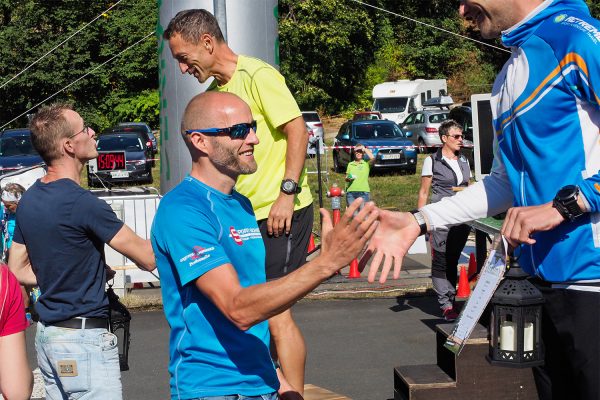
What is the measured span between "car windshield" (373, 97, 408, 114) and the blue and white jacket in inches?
1810

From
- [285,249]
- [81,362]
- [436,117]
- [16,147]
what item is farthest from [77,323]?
[436,117]

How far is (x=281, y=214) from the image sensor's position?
530 cm

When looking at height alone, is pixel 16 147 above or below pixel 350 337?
above

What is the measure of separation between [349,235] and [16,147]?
27091 millimetres

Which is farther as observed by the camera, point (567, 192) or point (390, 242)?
point (390, 242)

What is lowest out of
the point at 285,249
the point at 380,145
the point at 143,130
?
the point at 380,145

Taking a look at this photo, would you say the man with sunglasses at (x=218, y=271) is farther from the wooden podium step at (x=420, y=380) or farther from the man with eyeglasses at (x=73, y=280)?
the wooden podium step at (x=420, y=380)

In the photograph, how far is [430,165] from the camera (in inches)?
459

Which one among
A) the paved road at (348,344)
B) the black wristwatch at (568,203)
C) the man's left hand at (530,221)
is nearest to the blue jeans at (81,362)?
the man's left hand at (530,221)

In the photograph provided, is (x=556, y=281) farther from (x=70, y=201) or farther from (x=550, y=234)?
(x=70, y=201)

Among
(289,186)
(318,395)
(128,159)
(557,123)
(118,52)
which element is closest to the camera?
(557,123)

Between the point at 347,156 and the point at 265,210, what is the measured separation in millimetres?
24858

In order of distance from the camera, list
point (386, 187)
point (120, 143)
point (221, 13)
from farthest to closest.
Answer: point (120, 143) → point (386, 187) → point (221, 13)

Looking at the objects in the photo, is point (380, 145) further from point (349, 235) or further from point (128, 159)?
point (349, 235)
